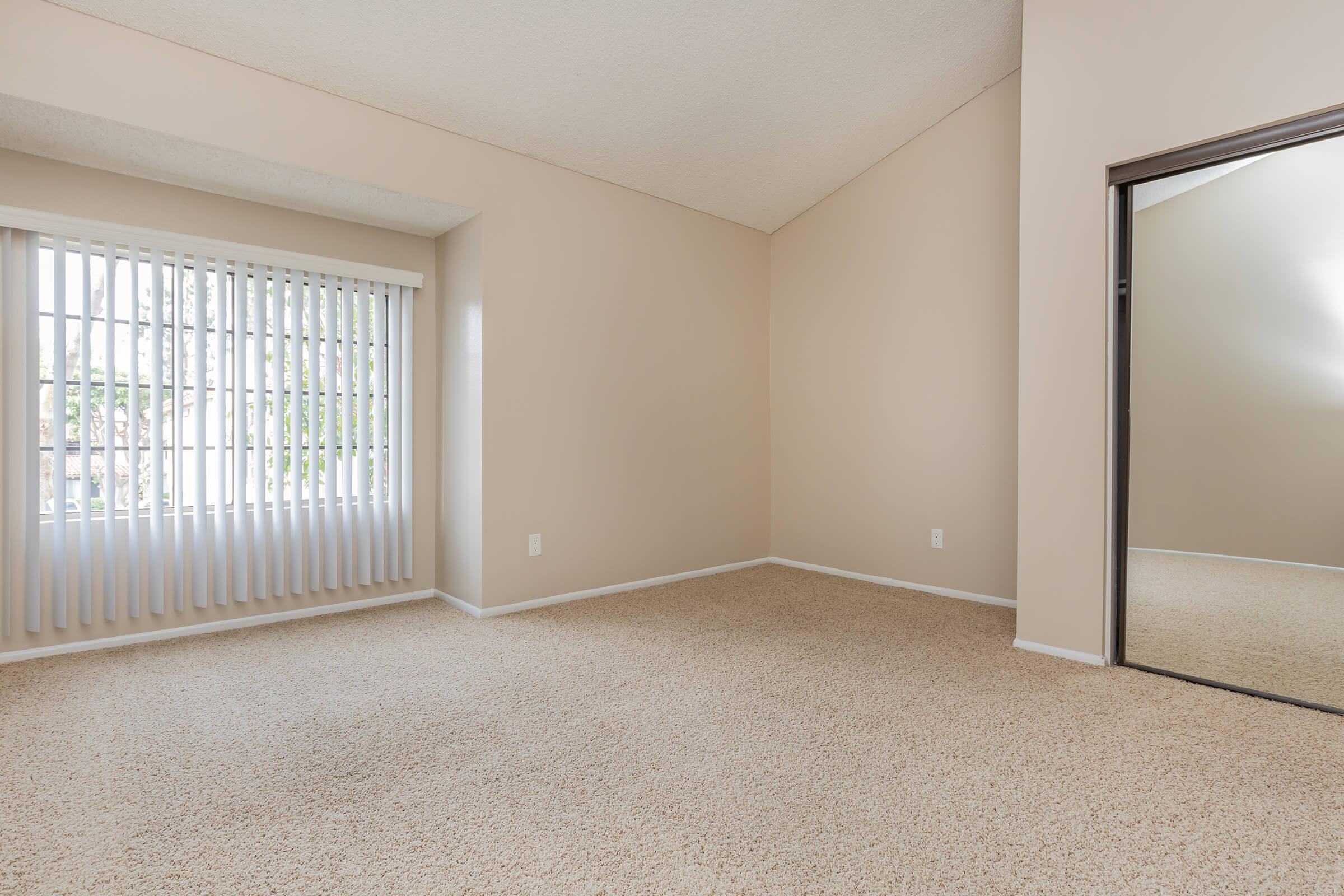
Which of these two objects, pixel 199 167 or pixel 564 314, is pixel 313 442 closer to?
pixel 199 167

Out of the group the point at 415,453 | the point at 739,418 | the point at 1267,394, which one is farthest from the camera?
the point at 739,418

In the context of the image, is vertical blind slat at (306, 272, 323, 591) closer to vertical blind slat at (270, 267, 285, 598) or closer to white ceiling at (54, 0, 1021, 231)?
vertical blind slat at (270, 267, 285, 598)

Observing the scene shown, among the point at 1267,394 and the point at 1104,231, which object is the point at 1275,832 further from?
the point at 1104,231

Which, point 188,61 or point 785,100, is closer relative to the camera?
point 188,61

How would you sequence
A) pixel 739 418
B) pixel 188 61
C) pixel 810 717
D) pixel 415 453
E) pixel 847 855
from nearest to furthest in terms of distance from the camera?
1. pixel 847 855
2. pixel 810 717
3. pixel 188 61
4. pixel 415 453
5. pixel 739 418

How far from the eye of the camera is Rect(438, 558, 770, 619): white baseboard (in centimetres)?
357

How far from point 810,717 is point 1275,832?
1149 mm

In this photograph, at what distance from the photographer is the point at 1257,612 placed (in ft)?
8.18

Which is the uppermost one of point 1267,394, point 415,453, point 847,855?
point 1267,394

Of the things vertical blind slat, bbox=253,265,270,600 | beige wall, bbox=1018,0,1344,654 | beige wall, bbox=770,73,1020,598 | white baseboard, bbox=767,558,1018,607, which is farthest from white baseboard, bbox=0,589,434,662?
beige wall, bbox=1018,0,1344,654

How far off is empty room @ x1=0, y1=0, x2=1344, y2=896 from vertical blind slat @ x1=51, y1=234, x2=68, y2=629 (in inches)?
0.9

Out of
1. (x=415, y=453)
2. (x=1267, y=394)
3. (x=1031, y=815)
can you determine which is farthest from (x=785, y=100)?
(x=1031, y=815)

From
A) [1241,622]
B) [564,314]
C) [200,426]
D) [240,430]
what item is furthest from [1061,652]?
[200,426]

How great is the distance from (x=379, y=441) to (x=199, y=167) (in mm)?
1470
